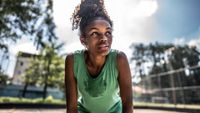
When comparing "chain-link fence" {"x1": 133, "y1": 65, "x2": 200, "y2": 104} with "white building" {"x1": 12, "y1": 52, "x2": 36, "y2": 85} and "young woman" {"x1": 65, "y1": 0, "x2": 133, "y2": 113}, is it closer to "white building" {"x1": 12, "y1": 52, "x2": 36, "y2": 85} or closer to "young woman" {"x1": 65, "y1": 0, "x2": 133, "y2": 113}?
"white building" {"x1": 12, "y1": 52, "x2": 36, "y2": 85}

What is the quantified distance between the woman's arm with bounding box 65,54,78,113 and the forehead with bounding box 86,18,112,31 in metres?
0.37

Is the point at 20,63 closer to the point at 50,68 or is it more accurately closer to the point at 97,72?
the point at 50,68

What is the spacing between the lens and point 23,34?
18891 millimetres

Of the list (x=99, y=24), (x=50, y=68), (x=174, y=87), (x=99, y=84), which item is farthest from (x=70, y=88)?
(x=50, y=68)

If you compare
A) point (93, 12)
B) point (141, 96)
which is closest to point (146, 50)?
point (141, 96)

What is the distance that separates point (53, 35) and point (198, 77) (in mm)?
11696

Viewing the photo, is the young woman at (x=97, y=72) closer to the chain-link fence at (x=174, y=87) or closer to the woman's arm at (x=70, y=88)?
the woman's arm at (x=70, y=88)

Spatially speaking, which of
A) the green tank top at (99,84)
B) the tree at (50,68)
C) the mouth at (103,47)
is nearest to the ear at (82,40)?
the green tank top at (99,84)

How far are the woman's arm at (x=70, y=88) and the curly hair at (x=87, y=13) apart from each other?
34cm

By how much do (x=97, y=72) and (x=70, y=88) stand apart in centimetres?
29

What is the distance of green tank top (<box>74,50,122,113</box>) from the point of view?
215cm

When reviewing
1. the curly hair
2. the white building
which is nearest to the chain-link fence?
the white building

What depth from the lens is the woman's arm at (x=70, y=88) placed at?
2145 millimetres

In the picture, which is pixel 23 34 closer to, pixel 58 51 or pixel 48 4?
pixel 48 4
